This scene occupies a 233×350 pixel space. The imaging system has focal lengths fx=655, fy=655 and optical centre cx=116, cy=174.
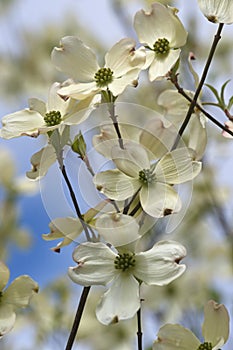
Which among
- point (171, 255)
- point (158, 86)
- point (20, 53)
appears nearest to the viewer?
point (171, 255)

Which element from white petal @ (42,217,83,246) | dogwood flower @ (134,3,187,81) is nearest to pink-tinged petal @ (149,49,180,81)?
dogwood flower @ (134,3,187,81)

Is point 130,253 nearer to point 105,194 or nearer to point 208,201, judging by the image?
point 105,194

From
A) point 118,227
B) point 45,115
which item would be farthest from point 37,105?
point 118,227

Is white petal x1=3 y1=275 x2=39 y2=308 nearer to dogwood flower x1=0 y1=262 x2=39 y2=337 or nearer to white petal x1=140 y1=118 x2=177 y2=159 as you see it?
dogwood flower x1=0 y1=262 x2=39 y2=337

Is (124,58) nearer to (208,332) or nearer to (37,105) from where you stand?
(37,105)

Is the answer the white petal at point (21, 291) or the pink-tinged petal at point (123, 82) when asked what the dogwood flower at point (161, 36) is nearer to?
the pink-tinged petal at point (123, 82)

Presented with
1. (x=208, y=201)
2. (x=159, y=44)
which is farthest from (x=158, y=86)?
(x=159, y=44)
